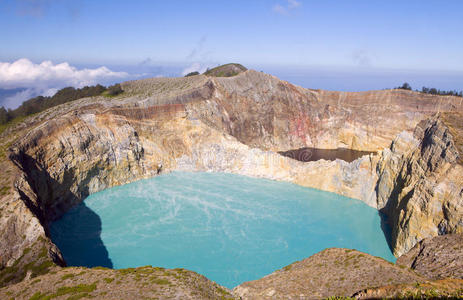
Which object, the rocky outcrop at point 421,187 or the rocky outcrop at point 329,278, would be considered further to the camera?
the rocky outcrop at point 421,187

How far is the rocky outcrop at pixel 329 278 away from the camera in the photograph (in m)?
12.9

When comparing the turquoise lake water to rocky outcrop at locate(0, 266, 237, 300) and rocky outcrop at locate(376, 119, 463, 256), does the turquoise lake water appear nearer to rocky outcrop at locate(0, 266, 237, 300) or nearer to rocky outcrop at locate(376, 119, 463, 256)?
rocky outcrop at locate(376, 119, 463, 256)

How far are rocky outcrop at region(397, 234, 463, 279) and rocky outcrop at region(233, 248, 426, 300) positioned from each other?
6.37 feet

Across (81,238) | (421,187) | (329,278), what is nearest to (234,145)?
(81,238)

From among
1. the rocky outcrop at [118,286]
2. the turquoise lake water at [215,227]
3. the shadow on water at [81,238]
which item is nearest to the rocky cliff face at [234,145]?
the shadow on water at [81,238]

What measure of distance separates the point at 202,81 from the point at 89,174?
22.7 meters

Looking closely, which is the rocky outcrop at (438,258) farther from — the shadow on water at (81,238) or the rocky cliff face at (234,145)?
the shadow on water at (81,238)

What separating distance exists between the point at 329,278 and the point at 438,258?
6.55m

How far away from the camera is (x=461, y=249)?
15969 millimetres

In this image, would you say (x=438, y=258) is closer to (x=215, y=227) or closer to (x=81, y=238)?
(x=215, y=227)

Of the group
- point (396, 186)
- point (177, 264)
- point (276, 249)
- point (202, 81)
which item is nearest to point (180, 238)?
point (177, 264)

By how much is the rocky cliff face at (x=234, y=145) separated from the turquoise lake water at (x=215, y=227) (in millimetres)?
2270

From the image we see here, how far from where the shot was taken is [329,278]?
46.3 ft

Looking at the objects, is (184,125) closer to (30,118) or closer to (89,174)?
(89,174)
